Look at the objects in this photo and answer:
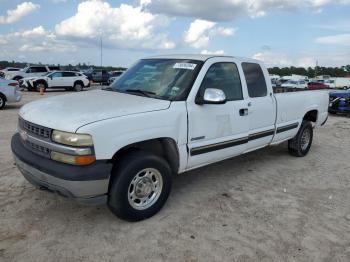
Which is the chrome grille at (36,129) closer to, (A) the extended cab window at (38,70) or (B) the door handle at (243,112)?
(B) the door handle at (243,112)

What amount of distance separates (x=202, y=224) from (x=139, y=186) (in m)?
0.83

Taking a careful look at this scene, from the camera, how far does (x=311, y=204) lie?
15.2ft

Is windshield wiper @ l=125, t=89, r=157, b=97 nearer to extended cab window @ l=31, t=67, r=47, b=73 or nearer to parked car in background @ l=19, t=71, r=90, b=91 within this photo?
parked car in background @ l=19, t=71, r=90, b=91

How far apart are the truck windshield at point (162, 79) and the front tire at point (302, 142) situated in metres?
3.25

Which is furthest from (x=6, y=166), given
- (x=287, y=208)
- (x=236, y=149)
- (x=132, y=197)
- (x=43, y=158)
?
(x=287, y=208)

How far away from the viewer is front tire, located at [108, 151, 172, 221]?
363 cm

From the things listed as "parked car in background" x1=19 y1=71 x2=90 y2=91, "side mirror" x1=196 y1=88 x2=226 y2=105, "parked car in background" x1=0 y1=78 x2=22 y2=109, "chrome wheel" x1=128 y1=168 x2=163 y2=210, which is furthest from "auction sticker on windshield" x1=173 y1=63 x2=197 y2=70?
"parked car in background" x1=19 y1=71 x2=90 y2=91

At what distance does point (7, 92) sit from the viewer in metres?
13.2

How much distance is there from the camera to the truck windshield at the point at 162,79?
428 centimetres

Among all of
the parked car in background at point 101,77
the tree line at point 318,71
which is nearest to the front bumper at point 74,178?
the parked car in background at point 101,77

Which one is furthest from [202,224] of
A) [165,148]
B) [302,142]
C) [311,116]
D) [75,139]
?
[311,116]

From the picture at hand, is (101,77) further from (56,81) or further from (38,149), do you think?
(38,149)

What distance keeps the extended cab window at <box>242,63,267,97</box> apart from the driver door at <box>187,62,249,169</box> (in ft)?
0.83

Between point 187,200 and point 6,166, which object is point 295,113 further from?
point 6,166
